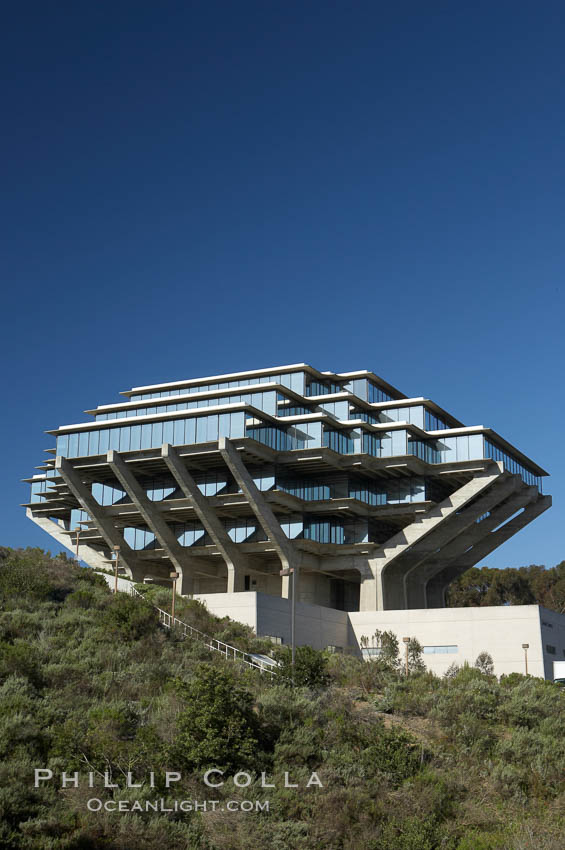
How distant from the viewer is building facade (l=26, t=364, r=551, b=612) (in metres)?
58.2

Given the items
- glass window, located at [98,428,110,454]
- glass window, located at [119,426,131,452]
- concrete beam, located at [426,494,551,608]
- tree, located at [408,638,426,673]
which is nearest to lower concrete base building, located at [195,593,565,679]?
tree, located at [408,638,426,673]

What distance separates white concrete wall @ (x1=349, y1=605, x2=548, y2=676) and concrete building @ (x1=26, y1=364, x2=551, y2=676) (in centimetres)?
578

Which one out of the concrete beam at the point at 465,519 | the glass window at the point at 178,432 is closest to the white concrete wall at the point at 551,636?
the concrete beam at the point at 465,519

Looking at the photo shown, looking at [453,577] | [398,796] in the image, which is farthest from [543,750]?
[453,577]

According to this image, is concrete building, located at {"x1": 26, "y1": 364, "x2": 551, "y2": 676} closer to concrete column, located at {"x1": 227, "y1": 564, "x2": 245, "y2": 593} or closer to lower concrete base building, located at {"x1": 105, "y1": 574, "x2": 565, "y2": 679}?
concrete column, located at {"x1": 227, "y1": 564, "x2": 245, "y2": 593}

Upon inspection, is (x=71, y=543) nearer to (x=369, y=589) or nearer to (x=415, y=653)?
(x=369, y=589)

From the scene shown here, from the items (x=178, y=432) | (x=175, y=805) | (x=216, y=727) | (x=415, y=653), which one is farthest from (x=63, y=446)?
(x=175, y=805)

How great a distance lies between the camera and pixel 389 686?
1284 inches

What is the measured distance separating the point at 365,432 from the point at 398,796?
38514 mm

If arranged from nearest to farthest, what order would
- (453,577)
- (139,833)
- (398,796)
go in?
(139,833)
(398,796)
(453,577)

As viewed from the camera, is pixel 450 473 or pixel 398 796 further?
pixel 450 473

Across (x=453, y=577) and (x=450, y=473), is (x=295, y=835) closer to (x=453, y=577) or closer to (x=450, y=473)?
(x=450, y=473)

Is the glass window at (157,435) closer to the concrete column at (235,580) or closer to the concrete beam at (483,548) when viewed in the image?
the concrete column at (235,580)

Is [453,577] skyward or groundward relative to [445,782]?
skyward
